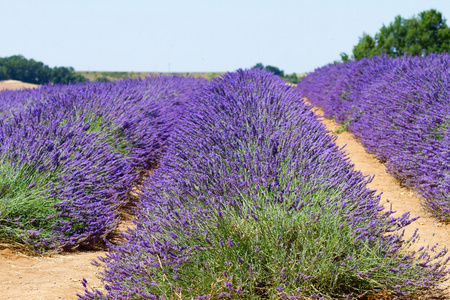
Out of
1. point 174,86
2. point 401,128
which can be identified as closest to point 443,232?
point 401,128

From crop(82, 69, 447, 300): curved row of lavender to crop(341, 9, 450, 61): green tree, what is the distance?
2254 centimetres

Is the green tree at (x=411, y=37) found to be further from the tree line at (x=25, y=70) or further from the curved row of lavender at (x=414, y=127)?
the tree line at (x=25, y=70)

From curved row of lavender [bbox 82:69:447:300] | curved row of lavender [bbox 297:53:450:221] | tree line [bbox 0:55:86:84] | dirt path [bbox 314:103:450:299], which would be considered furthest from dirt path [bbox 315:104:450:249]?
tree line [bbox 0:55:86:84]

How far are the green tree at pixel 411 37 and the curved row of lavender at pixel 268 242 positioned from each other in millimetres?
22542

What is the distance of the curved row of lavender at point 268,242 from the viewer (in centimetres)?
207

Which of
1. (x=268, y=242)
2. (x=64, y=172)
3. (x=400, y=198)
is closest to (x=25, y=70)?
(x=64, y=172)

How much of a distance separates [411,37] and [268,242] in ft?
88.5

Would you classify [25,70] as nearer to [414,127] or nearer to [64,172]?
[64,172]

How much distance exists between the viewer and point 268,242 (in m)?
2.15

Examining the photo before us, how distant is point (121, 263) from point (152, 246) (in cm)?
21

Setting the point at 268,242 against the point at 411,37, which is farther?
the point at 411,37

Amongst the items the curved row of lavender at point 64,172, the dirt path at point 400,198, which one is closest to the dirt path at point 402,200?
the dirt path at point 400,198

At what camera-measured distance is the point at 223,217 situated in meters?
2.29

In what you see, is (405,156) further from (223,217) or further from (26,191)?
(26,191)
